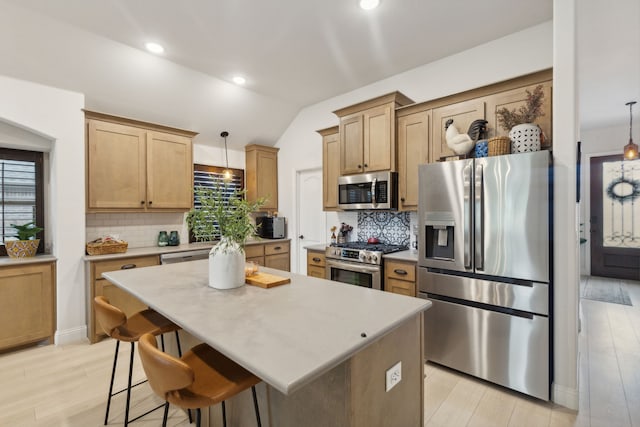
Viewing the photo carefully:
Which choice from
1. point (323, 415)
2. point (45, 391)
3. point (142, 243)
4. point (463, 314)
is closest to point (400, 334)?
point (323, 415)

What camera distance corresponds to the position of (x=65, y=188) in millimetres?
3172

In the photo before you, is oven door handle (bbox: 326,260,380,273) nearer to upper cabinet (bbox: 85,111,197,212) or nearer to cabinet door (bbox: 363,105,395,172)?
cabinet door (bbox: 363,105,395,172)

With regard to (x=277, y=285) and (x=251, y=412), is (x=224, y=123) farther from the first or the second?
(x=251, y=412)

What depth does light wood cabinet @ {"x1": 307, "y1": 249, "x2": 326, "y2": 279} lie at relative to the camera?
386 centimetres

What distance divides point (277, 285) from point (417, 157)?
7.00 ft

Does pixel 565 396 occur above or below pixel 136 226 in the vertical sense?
below

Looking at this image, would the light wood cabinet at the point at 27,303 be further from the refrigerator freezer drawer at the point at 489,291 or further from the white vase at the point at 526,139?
the white vase at the point at 526,139

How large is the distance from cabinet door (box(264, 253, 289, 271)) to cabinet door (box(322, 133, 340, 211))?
49.3 inches

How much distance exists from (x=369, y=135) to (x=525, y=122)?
1.51 metres

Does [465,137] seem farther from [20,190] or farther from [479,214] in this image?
[20,190]

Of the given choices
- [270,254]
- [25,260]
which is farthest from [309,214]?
[25,260]

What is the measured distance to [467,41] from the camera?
10.1 ft

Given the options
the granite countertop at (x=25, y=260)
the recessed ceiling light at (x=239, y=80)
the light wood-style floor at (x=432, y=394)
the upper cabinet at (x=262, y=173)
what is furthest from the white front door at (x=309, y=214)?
the granite countertop at (x=25, y=260)

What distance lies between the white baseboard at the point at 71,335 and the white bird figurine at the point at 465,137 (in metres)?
4.11
